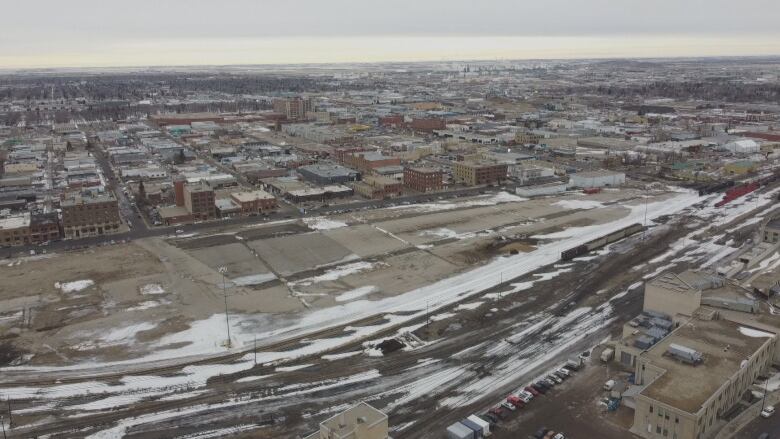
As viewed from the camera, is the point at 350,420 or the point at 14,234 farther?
the point at 14,234

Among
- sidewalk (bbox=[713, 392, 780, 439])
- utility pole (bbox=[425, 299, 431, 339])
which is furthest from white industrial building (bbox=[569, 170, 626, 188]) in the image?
sidewalk (bbox=[713, 392, 780, 439])

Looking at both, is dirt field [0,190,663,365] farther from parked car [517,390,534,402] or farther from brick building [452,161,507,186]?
parked car [517,390,534,402]

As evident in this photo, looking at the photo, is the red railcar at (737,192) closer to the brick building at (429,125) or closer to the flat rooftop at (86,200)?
the flat rooftop at (86,200)

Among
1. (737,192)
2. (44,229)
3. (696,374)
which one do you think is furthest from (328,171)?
(696,374)

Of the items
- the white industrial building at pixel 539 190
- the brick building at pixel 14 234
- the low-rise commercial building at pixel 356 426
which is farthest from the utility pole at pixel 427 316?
the brick building at pixel 14 234

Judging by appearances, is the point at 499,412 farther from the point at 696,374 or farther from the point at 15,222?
the point at 15,222

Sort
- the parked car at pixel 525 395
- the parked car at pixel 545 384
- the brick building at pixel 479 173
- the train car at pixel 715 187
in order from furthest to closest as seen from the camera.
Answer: the brick building at pixel 479 173 → the train car at pixel 715 187 → the parked car at pixel 545 384 → the parked car at pixel 525 395
